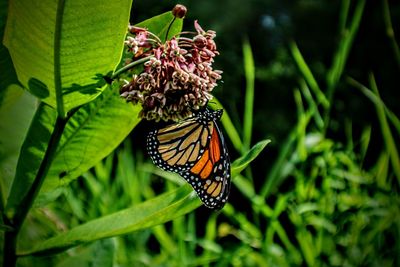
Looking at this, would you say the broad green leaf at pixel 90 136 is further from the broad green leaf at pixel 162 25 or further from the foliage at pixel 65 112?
the broad green leaf at pixel 162 25

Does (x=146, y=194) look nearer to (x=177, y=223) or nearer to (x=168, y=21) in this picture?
(x=177, y=223)

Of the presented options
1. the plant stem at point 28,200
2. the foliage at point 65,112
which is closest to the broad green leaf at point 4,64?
the foliage at point 65,112

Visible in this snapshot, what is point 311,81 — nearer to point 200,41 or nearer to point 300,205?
point 300,205

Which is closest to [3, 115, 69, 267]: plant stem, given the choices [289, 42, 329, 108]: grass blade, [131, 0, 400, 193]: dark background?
[289, 42, 329, 108]: grass blade

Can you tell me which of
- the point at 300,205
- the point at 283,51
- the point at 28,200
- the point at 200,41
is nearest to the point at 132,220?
the point at 28,200

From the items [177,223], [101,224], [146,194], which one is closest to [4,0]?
[101,224]
